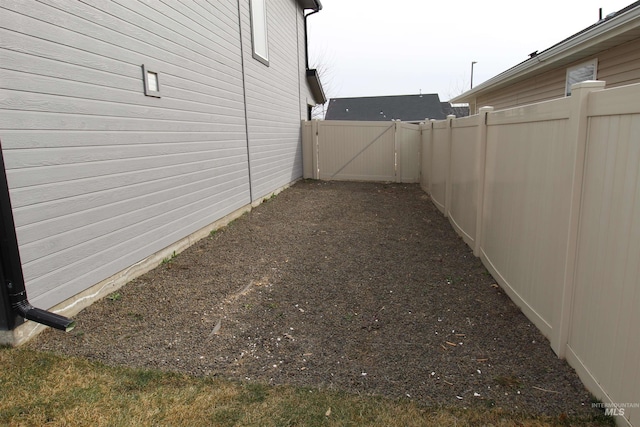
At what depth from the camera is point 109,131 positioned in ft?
13.4

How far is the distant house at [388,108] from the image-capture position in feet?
113

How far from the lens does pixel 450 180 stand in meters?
7.64

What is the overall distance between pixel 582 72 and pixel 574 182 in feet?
25.0

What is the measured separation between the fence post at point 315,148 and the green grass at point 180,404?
1178 centimetres

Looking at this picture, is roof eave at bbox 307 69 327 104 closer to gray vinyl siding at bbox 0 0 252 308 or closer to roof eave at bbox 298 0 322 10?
roof eave at bbox 298 0 322 10

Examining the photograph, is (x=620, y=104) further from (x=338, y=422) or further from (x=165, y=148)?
(x=165, y=148)

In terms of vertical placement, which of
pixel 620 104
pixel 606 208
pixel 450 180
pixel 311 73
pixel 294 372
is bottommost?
pixel 294 372

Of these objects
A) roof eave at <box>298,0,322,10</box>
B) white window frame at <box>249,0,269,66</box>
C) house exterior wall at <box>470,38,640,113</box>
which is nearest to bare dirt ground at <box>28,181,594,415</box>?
house exterior wall at <box>470,38,640,113</box>

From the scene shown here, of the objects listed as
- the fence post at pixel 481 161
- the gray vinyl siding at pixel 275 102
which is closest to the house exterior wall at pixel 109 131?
the gray vinyl siding at pixel 275 102

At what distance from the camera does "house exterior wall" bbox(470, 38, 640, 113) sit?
716 centimetres

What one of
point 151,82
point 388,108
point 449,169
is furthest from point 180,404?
point 388,108

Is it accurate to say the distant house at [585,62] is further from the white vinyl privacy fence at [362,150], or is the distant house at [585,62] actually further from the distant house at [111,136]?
the distant house at [111,136]

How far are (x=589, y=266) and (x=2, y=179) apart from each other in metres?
3.75

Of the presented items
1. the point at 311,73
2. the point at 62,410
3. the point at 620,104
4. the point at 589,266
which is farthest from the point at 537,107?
the point at 311,73
